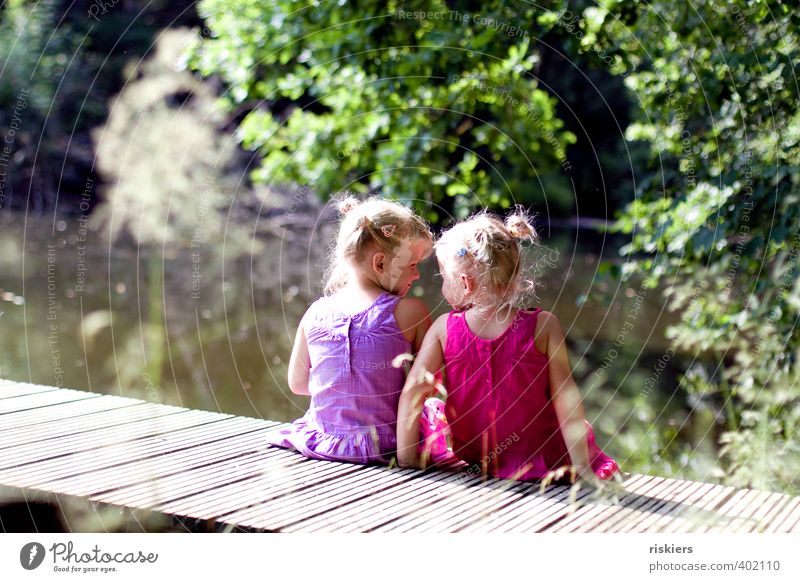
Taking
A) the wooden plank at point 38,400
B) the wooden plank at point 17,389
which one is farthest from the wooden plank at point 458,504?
the wooden plank at point 17,389

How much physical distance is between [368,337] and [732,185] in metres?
2.01

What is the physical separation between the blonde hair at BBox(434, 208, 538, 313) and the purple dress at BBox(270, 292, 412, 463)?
10.7 inches

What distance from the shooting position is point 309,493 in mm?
2865

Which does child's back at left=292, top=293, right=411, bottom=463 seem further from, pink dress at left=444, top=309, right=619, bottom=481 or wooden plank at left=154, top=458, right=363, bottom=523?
pink dress at left=444, top=309, right=619, bottom=481

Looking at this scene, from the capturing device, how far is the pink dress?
301cm

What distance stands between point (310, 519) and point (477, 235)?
98 cm

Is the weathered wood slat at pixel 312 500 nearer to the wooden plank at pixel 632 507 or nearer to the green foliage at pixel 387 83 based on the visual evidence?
the wooden plank at pixel 632 507

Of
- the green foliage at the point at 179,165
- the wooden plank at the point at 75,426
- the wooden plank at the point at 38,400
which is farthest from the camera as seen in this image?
the green foliage at the point at 179,165

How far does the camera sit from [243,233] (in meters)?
13.7

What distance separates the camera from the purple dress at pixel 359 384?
125 inches

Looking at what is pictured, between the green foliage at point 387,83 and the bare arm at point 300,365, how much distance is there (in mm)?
2187

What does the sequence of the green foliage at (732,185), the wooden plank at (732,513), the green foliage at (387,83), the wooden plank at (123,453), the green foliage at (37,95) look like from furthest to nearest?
the green foliage at (37,95) → the green foliage at (387,83) → the green foliage at (732,185) → the wooden plank at (123,453) → the wooden plank at (732,513)

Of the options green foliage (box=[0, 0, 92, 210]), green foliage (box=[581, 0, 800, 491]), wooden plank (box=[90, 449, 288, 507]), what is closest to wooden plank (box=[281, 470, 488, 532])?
wooden plank (box=[90, 449, 288, 507])

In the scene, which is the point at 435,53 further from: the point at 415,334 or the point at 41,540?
the point at 41,540
